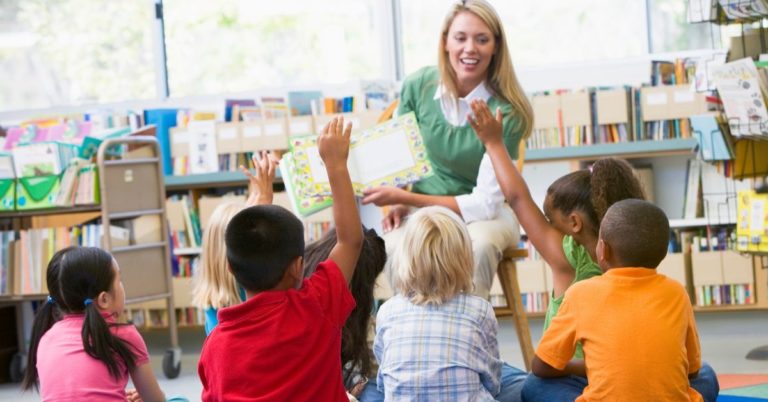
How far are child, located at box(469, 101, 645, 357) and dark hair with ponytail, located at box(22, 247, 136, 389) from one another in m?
0.97

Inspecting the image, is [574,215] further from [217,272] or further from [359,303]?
[217,272]

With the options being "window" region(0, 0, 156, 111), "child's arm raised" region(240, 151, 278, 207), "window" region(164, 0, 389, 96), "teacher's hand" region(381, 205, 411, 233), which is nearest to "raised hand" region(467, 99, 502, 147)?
"child's arm raised" region(240, 151, 278, 207)

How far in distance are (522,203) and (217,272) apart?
85 centimetres

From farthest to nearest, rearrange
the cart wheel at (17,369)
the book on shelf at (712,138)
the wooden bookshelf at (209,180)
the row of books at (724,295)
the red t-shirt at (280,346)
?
the wooden bookshelf at (209,180), the row of books at (724,295), the cart wheel at (17,369), the book on shelf at (712,138), the red t-shirt at (280,346)

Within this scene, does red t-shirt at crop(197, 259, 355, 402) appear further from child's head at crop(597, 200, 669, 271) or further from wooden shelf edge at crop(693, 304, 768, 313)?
wooden shelf edge at crop(693, 304, 768, 313)

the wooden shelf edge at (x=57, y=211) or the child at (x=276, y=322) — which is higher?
the wooden shelf edge at (x=57, y=211)

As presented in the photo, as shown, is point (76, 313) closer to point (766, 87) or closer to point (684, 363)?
point (684, 363)

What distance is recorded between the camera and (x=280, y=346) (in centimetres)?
183

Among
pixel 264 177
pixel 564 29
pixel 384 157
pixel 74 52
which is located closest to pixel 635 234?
pixel 264 177

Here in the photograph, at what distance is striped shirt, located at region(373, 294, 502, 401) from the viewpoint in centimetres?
226

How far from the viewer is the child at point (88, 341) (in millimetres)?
2367

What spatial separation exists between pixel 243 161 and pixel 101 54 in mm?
1578

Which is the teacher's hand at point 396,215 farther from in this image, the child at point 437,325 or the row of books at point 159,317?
the row of books at point 159,317

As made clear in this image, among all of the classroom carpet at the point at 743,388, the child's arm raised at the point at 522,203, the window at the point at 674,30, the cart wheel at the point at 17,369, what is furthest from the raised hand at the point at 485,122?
the window at the point at 674,30
